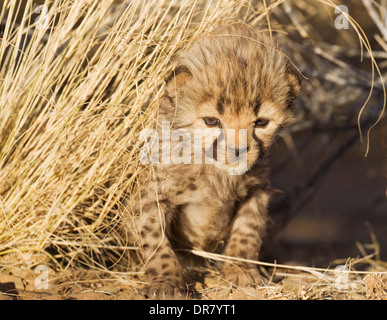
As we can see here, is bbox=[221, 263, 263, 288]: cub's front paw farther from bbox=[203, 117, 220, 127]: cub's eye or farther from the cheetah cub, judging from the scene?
bbox=[203, 117, 220, 127]: cub's eye

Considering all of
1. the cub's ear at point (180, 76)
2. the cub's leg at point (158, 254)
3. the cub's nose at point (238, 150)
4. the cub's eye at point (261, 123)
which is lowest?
the cub's leg at point (158, 254)

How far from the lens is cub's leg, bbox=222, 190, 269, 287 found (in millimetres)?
2928

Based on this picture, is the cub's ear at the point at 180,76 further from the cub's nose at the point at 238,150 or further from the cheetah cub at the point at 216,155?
the cub's nose at the point at 238,150

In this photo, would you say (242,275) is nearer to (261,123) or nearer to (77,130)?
(261,123)

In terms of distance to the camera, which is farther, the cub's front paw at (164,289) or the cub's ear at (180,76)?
the cub's ear at (180,76)

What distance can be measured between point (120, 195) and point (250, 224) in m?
0.75

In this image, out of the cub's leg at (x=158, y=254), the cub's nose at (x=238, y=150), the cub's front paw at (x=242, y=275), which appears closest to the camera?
the cub's nose at (x=238, y=150)

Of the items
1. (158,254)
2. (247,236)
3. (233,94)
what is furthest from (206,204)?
(233,94)

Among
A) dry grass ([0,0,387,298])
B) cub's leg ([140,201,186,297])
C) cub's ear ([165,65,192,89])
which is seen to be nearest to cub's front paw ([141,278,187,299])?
cub's leg ([140,201,186,297])

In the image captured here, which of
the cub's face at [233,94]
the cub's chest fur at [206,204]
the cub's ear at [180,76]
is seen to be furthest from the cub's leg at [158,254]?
the cub's ear at [180,76]

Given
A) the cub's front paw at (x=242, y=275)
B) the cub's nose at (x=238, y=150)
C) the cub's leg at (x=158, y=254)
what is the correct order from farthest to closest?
1. the cub's front paw at (x=242, y=275)
2. the cub's leg at (x=158, y=254)
3. the cub's nose at (x=238, y=150)

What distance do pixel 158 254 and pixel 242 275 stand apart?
0.47 m

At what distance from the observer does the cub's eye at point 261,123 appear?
2.66 metres

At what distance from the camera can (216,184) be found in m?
2.90
